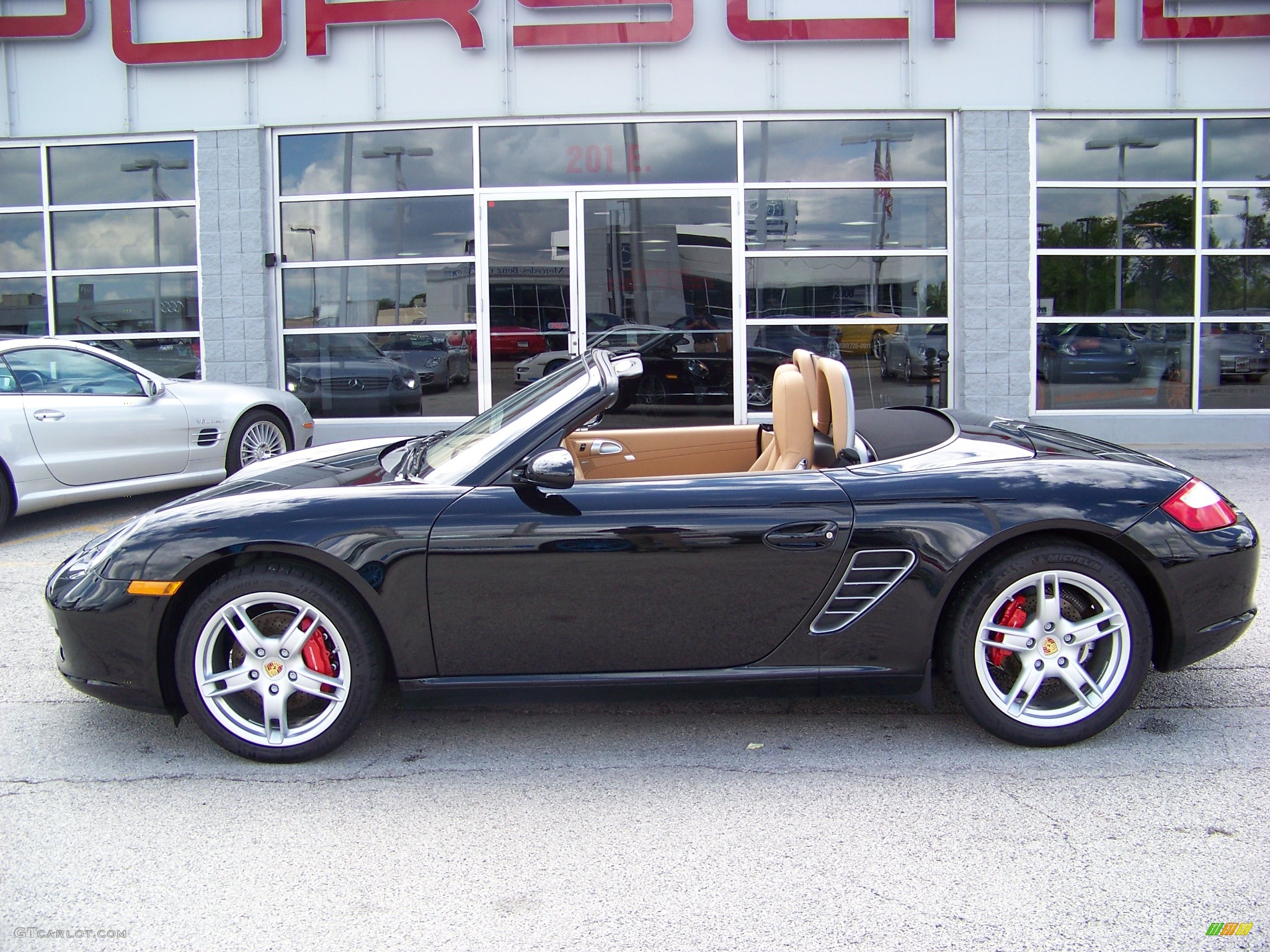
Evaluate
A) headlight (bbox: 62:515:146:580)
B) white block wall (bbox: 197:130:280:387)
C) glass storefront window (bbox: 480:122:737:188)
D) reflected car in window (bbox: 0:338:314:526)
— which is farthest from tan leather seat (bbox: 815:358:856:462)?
white block wall (bbox: 197:130:280:387)

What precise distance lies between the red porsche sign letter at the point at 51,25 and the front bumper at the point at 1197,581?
11.3 metres

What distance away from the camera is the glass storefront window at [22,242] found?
11.3 m

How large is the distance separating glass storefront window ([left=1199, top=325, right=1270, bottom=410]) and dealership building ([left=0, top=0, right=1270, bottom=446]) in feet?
0.10

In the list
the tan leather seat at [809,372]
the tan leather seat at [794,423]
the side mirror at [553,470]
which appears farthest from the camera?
the tan leather seat at [809,372]

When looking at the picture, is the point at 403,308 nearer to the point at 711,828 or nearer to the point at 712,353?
the point at 712,353

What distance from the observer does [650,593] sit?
336 centimetres

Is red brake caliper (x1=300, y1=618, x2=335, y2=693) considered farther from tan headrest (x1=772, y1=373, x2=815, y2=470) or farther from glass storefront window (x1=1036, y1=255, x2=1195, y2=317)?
glass storefront window (x1=1036, y1=255, x2=1195, y2=317)

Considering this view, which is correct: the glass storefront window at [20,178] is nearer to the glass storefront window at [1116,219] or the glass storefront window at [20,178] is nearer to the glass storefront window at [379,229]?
the glass storefront window at [379,229]

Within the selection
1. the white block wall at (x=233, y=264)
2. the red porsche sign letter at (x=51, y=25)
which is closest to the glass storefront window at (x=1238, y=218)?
the white block wall at (x=233, y=264)

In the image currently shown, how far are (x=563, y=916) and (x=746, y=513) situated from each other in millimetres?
1347

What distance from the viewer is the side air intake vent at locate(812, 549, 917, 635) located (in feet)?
11.0

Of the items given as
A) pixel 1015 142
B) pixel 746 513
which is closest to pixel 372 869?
pixel 746 513

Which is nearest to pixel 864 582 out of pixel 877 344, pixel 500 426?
pixel 500 426

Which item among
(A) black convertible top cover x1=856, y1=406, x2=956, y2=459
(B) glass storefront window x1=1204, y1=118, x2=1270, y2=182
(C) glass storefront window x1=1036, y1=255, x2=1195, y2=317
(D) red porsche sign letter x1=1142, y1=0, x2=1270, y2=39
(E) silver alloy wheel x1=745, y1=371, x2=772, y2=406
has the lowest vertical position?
(A) black convertible top cover x1=856, y1=406, x2=956, y2=459
